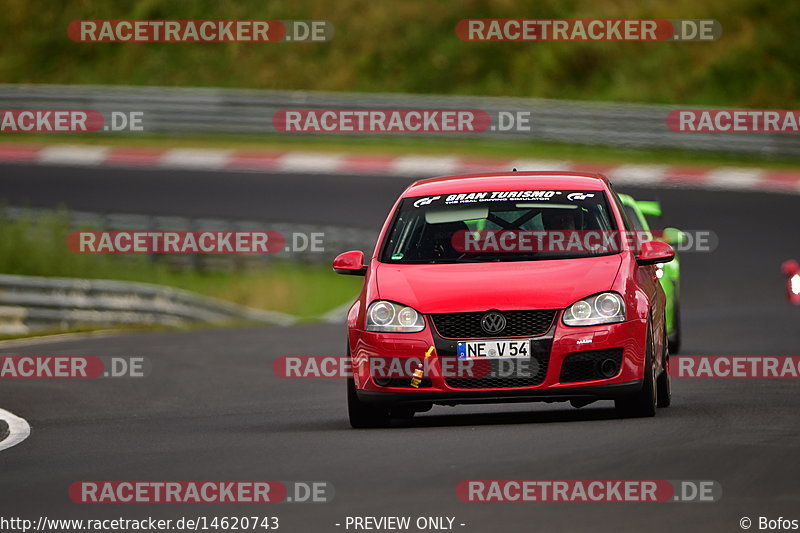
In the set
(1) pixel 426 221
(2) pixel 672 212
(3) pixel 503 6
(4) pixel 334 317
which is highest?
(3) pixel 503 6

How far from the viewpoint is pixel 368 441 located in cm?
989

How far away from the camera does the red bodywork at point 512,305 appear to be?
32.9 ft

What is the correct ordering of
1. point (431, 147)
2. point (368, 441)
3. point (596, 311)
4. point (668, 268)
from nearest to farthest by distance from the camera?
1. point (368, 441)
2. point (596, 311)
3. point (668, 268)
4. point (431, 147)

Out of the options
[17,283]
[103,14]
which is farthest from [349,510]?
[103,14]

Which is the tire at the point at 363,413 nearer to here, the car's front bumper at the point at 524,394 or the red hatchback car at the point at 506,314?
the red hatchback car at the point at 506,314

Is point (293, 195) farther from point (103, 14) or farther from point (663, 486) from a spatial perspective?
point (663, 486)

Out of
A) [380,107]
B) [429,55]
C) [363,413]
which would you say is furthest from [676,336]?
[429,55]

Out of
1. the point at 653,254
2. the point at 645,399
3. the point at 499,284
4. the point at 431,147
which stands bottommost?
the point at 645,399

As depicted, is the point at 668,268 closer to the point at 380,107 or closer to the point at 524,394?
the point at 524,394

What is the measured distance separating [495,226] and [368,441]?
186cm

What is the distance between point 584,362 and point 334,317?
14.3 meters

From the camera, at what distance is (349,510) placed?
750cm

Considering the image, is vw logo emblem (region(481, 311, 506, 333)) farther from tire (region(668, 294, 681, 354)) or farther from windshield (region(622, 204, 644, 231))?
tire (region(668, 294, 681, 354))

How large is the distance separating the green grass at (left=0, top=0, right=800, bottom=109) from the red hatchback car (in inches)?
1137
